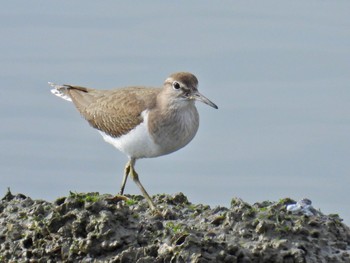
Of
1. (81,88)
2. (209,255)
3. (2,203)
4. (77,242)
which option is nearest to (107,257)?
(77,242)

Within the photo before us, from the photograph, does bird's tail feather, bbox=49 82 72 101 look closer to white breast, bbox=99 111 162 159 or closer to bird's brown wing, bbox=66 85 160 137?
bird's brown wing, bbox=66 85 160 137

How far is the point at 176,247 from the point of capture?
22.1ft

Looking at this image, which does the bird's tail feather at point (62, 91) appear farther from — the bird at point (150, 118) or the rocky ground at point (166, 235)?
the rocky ground at point (166, 235)

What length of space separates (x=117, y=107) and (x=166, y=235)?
3.14 metres

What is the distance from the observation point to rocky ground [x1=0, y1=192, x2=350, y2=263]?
678cm

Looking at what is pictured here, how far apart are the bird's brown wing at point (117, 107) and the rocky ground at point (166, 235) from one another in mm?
2126

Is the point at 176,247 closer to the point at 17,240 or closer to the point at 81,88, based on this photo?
the point at 17,240

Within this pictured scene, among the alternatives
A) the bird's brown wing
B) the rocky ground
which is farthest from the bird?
the rocky ground

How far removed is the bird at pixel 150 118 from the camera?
374 inches

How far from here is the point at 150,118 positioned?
31.6 ft

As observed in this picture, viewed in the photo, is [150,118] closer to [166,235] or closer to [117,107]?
[117,107]

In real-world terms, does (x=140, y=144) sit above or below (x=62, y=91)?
below

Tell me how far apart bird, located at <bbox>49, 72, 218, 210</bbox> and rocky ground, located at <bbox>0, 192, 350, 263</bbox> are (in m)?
1.85

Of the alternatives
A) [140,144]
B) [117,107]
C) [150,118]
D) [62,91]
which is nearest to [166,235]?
[140,144]
